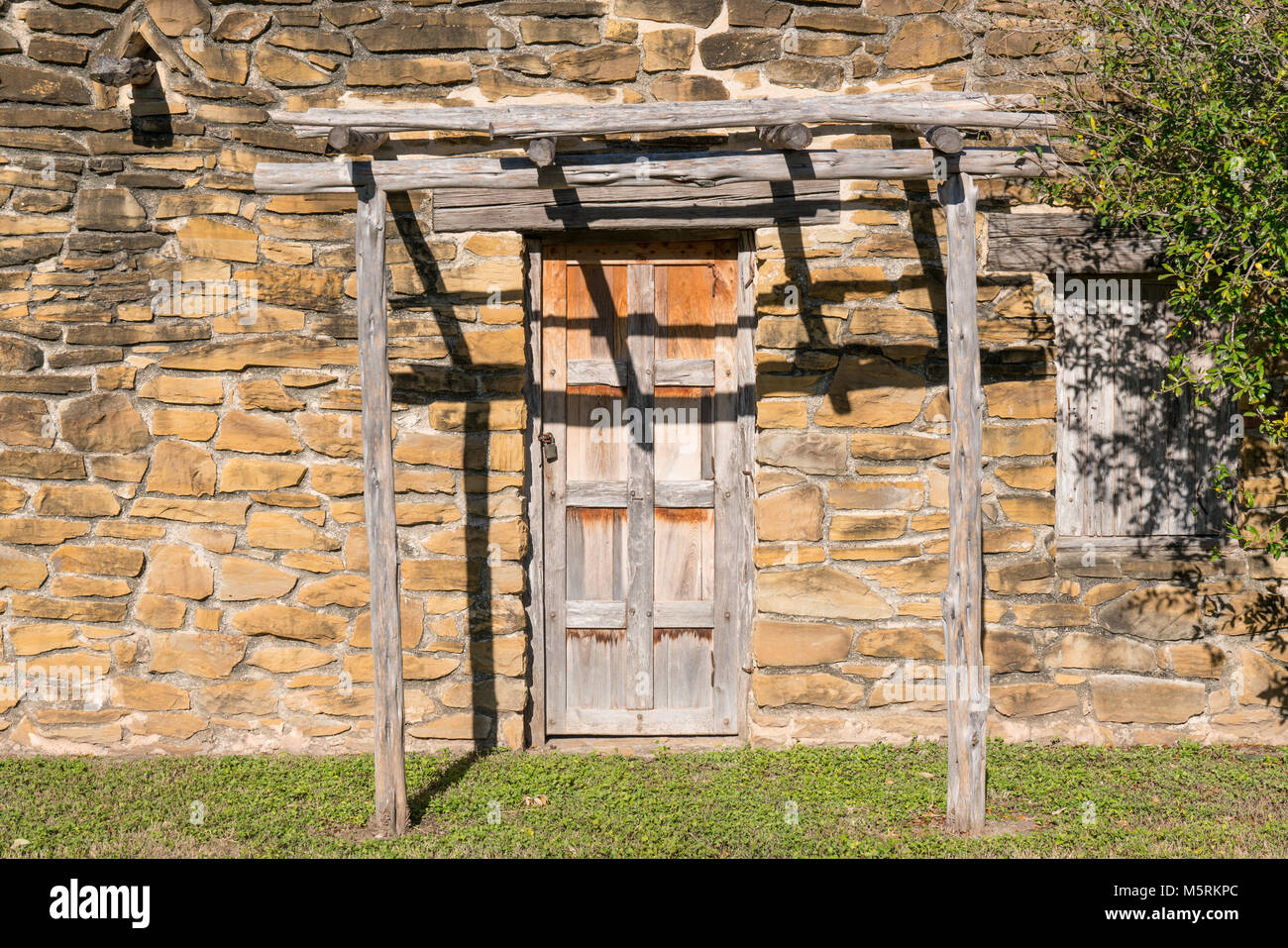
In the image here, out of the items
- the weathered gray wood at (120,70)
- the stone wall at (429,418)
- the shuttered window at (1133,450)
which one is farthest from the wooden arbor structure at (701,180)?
the shuttered window at (1133,450)

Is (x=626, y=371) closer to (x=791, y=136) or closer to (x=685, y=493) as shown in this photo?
(x=685, y=493)

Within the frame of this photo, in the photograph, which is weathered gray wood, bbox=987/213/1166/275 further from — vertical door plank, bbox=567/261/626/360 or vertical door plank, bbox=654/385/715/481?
vertical door plank, bbox=567/261/626/360

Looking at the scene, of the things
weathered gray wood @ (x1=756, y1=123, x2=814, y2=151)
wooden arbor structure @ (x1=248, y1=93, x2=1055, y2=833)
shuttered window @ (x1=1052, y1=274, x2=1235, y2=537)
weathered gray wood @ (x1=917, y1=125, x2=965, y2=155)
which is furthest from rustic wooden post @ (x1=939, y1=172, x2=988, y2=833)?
shuttered window @ (x1=1052, y1=274, x2=1235, y2=537)

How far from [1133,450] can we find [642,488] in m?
2.33

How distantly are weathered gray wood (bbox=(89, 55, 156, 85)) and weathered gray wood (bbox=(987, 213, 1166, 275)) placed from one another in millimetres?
3772

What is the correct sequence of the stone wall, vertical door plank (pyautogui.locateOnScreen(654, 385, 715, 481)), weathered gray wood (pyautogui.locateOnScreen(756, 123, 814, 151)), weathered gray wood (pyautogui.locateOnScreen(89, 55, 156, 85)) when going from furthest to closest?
vertical door plank (pyautogui.locateOnScreen(654, 385, 715, 481)) → the stone wall → weathered gray wood (pyautogui.locateOnScreen(89, 55, 156, 85)) → weathered gray wood (pyautogui.locateOnScreen(756, 123, 814, 151))

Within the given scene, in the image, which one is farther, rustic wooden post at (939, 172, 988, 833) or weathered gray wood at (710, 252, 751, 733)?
weathered gray wood at (710, 252, 751, 733)

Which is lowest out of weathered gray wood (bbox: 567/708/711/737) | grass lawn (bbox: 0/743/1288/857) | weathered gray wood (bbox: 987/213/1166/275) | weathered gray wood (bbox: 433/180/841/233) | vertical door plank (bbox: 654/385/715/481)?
grass lawn (bbox: 0/743/1288/857)

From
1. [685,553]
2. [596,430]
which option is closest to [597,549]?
[685,553]

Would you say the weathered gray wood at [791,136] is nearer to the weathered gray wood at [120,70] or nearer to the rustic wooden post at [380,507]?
the rustic wooden post at [380,507]

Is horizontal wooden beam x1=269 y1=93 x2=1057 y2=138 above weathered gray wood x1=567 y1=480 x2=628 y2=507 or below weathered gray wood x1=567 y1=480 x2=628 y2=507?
above

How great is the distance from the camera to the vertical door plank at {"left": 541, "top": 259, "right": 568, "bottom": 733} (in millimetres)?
4660

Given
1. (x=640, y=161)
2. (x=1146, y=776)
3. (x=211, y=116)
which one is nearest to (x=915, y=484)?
(x=1146, y=776)

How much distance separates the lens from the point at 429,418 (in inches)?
178
